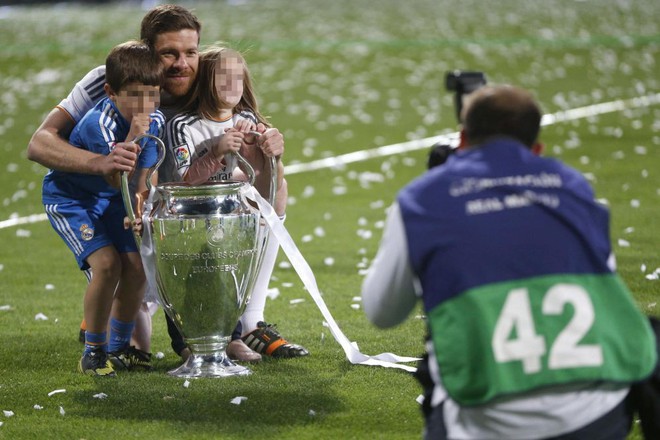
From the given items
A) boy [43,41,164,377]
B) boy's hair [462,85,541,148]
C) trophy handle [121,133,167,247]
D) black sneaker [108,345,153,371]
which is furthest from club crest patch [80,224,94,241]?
boy's hair [462,85,541,148]

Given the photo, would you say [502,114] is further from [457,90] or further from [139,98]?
[139,98]

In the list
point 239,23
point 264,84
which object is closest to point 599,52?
point 264,84

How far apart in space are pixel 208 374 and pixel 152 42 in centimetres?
145

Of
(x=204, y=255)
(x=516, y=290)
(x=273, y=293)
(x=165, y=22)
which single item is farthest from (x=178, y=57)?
(x=516, y=290)

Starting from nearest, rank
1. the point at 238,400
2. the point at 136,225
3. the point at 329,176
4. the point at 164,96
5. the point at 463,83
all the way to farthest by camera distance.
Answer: the point at 463,83
the point at 238,400
the point at 136,225
the point at 164,96
the point at 329,176

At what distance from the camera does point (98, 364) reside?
5.08 meters

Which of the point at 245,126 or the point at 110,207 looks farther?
the point at 110,207

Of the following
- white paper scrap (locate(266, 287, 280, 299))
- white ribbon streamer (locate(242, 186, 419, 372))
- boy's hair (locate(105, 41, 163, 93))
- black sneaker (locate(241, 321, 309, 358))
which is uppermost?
boy's hair (locate(105, 41, 163, 93))

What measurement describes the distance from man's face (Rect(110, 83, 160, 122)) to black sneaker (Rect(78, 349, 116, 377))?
3.42ft

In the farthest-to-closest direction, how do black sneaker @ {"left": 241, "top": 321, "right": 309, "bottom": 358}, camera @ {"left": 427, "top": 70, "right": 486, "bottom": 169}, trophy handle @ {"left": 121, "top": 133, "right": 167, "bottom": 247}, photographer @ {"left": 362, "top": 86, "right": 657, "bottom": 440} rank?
1. black sneaker @ {"left": 241, "top": 321, "right": 309, "bottom": 358}
2. trophy handle @ {"left": 121, "top": 133, "right": 167, "bottom": 247}
3. camera @ {"left": 427, "top": 70, "right": 486, "bottom": 169}
4. photographer @ {"left": 362, "top": 86, "right": 657, "bottom": 440}

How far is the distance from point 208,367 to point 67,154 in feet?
3.46

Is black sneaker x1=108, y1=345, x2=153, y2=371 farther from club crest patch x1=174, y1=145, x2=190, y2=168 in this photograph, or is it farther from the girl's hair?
the girl's hair

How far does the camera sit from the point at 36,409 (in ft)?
15.2

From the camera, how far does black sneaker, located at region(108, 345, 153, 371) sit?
514cm
